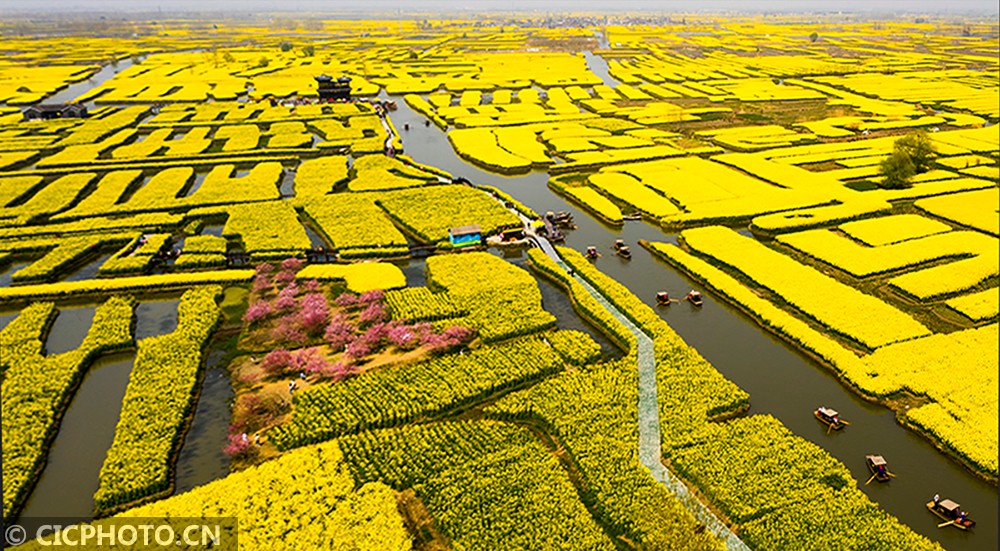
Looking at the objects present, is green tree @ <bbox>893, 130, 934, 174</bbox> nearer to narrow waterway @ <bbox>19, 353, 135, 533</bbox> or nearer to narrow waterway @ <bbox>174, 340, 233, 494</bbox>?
narrow waterway @ <bbox>174, 340, 233, 494</bbox>

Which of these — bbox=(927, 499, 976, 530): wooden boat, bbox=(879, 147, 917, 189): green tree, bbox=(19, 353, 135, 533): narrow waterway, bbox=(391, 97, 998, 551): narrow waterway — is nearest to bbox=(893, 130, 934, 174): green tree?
bbox=(879, 147, 917, 189): green tree

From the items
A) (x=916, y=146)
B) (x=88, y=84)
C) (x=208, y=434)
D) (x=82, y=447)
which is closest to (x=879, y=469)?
(x=208, y=434)

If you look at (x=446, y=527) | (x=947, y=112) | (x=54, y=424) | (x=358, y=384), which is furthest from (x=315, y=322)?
(x=947, y=112)

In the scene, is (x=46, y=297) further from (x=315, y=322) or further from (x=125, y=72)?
(x=125, y=72)

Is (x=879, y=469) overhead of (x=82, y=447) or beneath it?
overhead

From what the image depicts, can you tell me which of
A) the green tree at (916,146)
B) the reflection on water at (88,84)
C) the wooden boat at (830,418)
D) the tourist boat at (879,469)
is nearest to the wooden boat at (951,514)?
the tourist boat at (879,469)

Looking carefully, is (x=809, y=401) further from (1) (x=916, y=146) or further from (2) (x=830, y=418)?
(1) (x=916, y=146)
